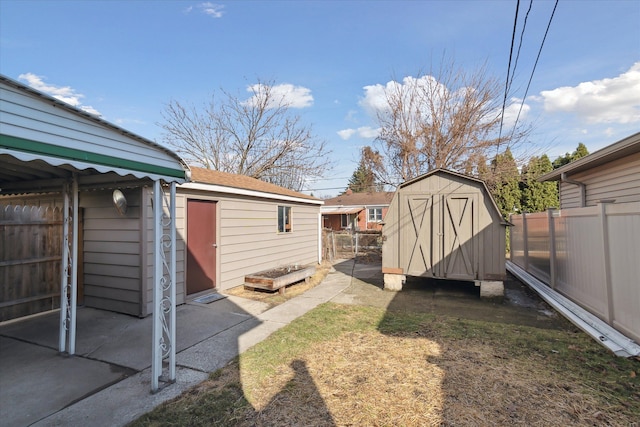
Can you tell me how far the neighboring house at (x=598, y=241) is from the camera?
12.4 ft

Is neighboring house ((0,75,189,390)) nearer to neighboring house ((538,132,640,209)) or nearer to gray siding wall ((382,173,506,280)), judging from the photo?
gray siding wall ((382,173,506,280))

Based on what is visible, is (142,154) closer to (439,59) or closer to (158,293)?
(158,293)

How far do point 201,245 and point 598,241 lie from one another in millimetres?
6861

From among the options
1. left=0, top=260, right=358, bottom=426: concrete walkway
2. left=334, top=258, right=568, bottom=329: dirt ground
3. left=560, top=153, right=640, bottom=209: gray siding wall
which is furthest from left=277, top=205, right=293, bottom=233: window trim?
left=560, top=153, right=640, bottom=209: gray siding wall

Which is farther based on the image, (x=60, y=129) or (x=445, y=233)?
(x=445, y=233)

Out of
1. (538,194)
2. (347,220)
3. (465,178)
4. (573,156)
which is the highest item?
(573,156)

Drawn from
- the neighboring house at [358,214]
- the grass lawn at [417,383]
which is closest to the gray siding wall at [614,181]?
the grass lawn at [417,383]

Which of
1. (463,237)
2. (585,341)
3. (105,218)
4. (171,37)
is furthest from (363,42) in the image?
(585,341)

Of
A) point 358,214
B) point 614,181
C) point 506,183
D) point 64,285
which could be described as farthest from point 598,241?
point 358,214

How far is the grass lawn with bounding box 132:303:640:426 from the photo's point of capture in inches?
101

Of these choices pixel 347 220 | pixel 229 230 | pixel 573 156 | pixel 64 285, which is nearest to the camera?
pixel 64 285

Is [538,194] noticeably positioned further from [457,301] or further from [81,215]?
[81,215]

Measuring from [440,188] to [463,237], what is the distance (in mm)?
1190

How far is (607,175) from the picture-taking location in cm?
689
